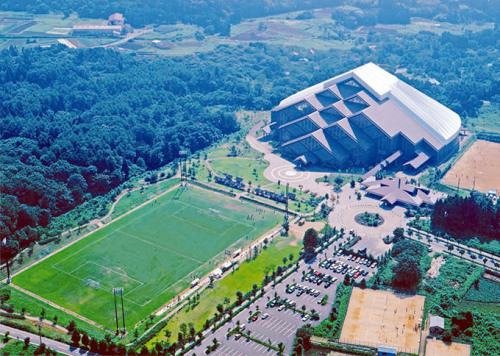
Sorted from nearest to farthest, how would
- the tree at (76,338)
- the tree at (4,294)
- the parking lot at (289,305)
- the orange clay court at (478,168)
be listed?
the tree at (76,338) → the parking lot at (289,305) → the tree at (4,294) → the orange clay court at (478,168)

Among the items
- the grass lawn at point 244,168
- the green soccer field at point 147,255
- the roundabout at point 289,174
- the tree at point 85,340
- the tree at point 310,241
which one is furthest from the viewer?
the roundabout at point 289,174

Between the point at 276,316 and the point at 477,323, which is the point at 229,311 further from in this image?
the point at 477,323

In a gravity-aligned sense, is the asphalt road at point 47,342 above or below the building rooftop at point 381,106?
below

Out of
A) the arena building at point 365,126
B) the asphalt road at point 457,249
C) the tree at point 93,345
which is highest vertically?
the arena building at point 365,126

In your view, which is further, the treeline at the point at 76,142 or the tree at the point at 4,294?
the treeline at the point at 76,142

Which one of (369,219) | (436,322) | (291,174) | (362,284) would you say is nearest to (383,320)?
(436,322)

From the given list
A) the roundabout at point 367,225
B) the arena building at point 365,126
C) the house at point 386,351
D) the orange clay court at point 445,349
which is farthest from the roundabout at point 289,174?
the house at point 386,351

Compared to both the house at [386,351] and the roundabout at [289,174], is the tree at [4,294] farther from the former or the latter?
the roundabout at [289,174]
